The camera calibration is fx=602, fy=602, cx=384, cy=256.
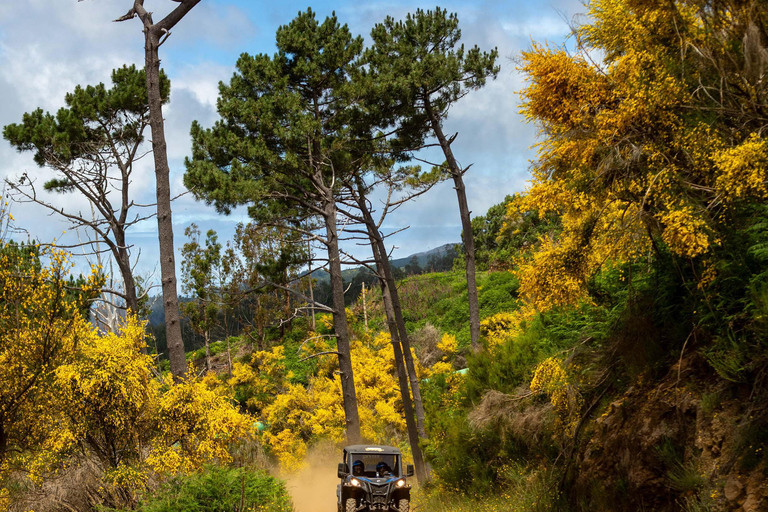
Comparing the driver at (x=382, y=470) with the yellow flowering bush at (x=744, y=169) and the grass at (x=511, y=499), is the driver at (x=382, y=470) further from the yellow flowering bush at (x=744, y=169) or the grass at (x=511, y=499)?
the yellow flowering bush at (x=744, y=169)

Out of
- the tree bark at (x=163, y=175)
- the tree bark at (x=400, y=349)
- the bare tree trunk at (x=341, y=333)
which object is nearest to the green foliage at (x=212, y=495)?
the tree bark at (x=163, y=175)

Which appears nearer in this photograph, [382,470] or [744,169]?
[744,169]

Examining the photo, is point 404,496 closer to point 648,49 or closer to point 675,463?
point 675,463

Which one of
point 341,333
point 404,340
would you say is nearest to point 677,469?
point 341,333

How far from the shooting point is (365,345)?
2781cm

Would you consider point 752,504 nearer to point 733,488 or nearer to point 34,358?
point 733,488

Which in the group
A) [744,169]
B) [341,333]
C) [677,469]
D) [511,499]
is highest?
[744,169]

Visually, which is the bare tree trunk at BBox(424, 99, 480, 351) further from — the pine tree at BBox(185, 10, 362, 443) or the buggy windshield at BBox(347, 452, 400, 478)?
the buggy windshield at BBox(347, 452, 400, 478)

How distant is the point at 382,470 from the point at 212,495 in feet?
14.1

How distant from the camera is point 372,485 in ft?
40.0

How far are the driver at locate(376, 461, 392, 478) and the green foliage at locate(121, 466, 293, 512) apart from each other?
8.94 ft

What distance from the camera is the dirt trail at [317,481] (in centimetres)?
2006

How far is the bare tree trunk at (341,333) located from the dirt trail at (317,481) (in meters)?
2.62

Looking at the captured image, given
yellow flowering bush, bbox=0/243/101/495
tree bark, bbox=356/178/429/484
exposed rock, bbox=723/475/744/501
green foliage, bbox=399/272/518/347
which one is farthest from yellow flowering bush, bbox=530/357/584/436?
green foliage, bbox=399/272/518/347
